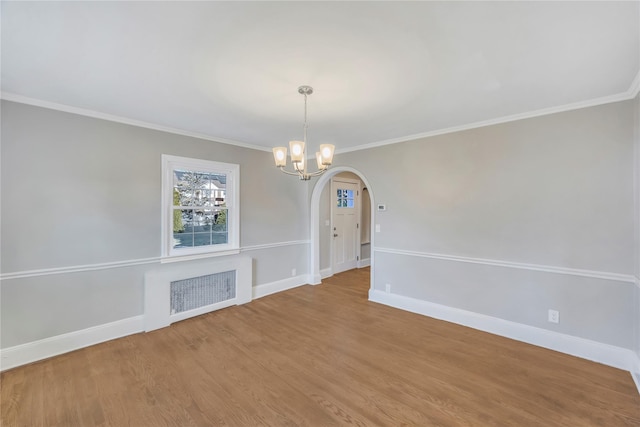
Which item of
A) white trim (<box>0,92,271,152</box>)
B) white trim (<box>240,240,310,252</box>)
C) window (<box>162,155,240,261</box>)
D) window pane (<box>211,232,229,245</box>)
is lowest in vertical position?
white trim (<box>240,240,310,252</box>)

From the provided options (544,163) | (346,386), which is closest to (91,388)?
(346,386)

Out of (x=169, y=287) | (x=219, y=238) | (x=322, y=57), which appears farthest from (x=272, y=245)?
(x=322, y=57)

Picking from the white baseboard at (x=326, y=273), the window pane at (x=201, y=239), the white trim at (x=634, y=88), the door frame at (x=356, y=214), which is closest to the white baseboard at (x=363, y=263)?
the door frame at (x=356, y=214)

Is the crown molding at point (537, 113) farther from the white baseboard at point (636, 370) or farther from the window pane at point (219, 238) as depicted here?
the window pane at point (219, 238)

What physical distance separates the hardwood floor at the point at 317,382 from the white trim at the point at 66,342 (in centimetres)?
9

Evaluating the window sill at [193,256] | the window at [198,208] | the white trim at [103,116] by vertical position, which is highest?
the white trim at [103,116]

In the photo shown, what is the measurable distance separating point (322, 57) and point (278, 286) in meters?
3.90

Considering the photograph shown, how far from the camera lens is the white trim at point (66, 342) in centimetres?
250

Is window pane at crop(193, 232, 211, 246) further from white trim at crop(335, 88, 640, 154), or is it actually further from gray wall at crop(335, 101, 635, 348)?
white trim at crop(335, 88, 640, 154)

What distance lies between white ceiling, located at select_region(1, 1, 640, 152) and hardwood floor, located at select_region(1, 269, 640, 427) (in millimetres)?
2592

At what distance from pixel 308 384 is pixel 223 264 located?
90.5 inches

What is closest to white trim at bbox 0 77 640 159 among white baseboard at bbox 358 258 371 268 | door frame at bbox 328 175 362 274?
door frame at bbox 328 175 362 274

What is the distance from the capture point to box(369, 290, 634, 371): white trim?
2.51m

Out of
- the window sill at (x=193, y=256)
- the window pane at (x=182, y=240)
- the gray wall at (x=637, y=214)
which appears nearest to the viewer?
the gray wall at (x=637, y=214)
